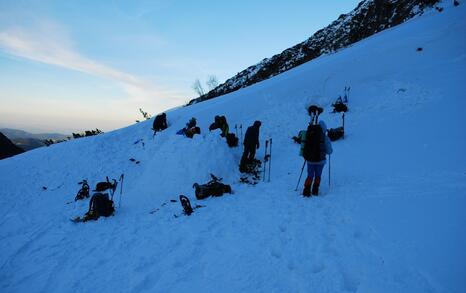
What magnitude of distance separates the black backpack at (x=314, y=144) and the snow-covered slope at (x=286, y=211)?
1140 millimetres

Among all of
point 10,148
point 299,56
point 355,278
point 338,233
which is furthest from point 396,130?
point 10,148

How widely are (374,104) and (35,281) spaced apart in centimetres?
1485

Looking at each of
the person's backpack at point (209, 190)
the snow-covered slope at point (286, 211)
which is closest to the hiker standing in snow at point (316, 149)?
the snow-covered slope at point (286, 211)

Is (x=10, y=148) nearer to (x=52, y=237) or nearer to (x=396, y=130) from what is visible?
(x=52, y=237)

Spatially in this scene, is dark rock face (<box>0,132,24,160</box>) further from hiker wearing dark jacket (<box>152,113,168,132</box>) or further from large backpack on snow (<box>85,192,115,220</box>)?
large backpack on snow (<box>85,192,115,220</box>)

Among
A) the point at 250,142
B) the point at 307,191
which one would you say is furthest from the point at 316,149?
the point at 250,142

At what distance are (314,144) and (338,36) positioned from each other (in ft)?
148

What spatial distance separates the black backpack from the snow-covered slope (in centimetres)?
114

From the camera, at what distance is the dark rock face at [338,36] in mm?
36294

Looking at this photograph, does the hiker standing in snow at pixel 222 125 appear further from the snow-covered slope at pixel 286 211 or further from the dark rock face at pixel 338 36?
the dark rock face at pixel 338 36

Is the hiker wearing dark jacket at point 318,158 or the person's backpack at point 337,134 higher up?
the hiker wearing dark jacket at point 318,158

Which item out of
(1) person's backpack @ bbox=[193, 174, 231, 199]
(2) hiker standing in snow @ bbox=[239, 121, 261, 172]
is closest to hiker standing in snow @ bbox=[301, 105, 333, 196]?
(1) person's backpack @ bbox=[193, 174, 231, 199]

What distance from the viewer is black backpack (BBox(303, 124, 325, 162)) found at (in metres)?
7.66

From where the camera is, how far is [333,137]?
12227 millimetres
